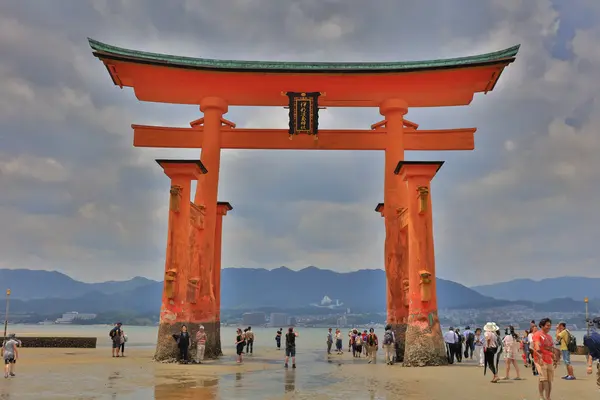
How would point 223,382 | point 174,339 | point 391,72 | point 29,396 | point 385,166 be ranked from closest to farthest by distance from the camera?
point 29,396
point 223,382
point 174,339
point 391,72
point 385,166

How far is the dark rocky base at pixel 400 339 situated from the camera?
774 inches

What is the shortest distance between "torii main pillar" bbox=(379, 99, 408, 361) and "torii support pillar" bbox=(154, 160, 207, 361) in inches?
306

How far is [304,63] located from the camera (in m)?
20.2

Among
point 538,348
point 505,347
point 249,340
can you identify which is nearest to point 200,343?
point 249,340

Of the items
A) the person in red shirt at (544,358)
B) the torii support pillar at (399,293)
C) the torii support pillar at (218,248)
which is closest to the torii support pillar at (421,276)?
the torii support pillar at (399,293)

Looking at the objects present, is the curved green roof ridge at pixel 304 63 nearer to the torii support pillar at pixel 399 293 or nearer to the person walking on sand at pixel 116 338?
the torii support pillar at pixel 399 293

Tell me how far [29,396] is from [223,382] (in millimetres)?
4421

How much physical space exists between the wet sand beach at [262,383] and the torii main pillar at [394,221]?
3268mm

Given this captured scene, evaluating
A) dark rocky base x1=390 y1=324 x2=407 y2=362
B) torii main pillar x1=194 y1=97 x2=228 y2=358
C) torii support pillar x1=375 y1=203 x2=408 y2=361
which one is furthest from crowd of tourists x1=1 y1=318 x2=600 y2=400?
torii main pillar x1=194 y1=97 x2=228 y2=358

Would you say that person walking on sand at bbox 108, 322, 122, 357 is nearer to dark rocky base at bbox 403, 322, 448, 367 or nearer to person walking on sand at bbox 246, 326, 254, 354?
person walking on sand at bbox 246, 326, 254, 354

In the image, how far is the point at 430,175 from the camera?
17.8 meters

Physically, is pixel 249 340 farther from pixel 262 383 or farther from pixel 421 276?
pixel 262 383

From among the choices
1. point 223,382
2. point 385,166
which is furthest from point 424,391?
point 385,166

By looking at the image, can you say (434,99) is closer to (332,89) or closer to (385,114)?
(385,114)
